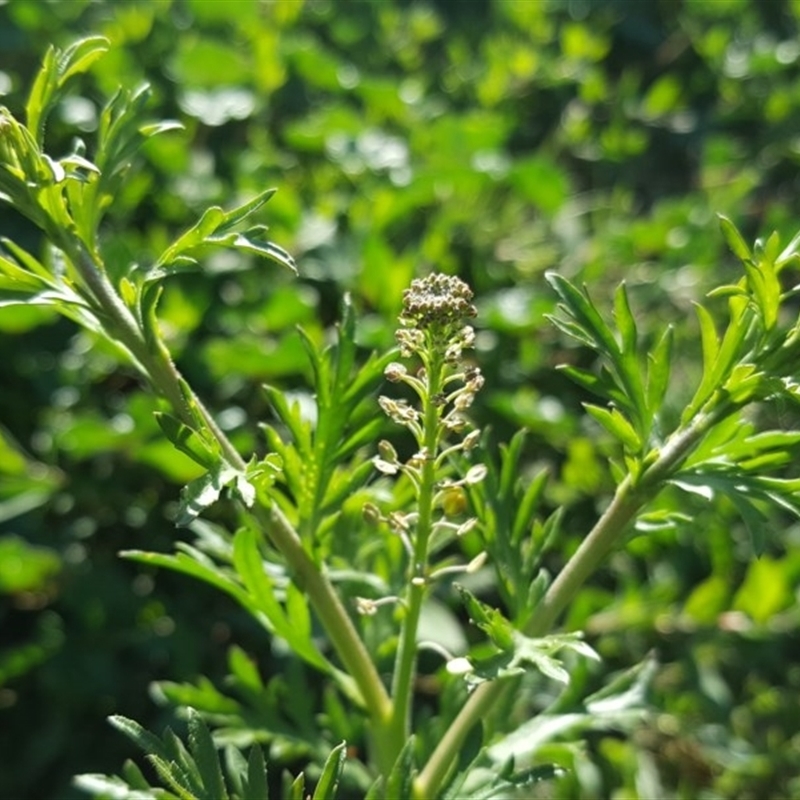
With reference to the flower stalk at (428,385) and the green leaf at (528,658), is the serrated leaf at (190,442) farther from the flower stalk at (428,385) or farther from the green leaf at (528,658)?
the green leaf at (528,658)

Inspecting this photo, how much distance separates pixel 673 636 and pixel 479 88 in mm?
1232

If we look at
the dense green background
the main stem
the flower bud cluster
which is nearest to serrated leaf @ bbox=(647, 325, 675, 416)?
the flower bud cluster

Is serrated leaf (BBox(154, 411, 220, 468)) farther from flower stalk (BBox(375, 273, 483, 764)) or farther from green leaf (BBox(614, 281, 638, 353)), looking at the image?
green leaf (BBox(614, 281, 638, 353))

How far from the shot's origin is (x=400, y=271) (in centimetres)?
184

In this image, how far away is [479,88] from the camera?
7.85 feet

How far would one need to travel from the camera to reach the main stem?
0.86 metres

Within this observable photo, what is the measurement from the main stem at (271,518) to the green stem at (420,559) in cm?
2

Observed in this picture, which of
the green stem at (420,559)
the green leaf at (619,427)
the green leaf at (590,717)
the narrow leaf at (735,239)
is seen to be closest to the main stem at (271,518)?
the green stem at (420,559)

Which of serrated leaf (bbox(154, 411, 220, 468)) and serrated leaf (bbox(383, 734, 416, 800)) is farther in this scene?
serrated leaf (bbox(383, 734, 416, 800))

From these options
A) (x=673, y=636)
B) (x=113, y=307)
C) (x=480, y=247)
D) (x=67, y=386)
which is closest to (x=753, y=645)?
(x=673, y=636)

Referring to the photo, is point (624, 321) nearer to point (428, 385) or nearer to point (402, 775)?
point (428, 385)

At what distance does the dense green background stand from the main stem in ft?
1.33

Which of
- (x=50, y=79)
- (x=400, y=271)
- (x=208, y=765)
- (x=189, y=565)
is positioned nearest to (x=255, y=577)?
(x=189, y=565)

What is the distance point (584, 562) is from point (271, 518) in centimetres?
26
